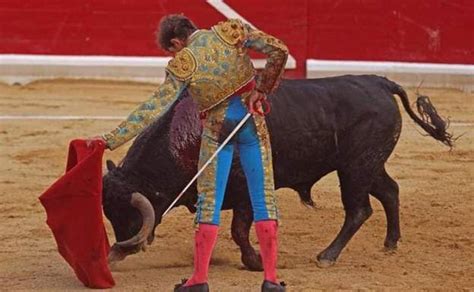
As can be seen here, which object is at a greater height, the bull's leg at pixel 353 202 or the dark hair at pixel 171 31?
the dark hair at pixel 171 31

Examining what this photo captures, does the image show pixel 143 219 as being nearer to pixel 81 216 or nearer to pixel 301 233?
pixel 81 216

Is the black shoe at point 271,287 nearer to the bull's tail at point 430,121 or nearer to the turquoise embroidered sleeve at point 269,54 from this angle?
the turquoise embroidered sleeve at point 269,54

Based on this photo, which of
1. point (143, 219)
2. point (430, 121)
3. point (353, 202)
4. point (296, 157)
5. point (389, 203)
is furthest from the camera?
point (430, 121)

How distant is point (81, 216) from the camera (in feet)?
16.0

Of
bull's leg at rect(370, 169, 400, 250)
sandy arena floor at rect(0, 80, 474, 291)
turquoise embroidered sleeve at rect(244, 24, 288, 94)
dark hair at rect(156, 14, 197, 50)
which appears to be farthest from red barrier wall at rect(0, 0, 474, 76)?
turquoise embroidered sleeve at rect(244, 24, 288, 94)

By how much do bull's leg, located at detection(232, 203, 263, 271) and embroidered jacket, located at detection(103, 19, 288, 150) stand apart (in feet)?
3.23

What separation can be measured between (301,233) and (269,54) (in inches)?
76.0

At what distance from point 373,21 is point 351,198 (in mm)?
6017

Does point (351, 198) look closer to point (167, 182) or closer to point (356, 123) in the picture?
point (356, 123)

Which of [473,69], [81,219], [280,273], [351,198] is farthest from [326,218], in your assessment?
[473,69]

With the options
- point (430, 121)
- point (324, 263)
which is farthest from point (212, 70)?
point (430, 121)

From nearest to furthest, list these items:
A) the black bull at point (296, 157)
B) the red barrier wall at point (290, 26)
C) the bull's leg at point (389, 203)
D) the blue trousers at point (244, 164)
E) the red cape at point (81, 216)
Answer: the blue trousers at point (244, 164)
the red cape at point (81, 216)
the black bull at point (296, 157)
the bull's leg at point (389, 203)
the red barrier wall at point (290, 26)

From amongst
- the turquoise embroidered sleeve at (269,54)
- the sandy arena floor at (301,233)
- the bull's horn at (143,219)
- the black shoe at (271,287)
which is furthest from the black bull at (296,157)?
the turquoise embroidered sleeve at (269,54)

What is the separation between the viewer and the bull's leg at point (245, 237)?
17.7 ft
